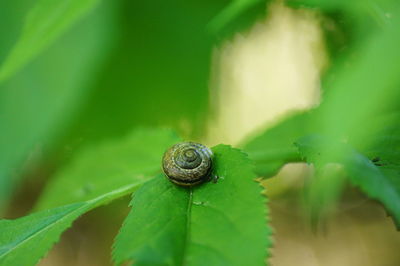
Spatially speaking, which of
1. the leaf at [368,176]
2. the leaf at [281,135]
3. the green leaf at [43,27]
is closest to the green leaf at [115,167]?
the leaf at [281,135]

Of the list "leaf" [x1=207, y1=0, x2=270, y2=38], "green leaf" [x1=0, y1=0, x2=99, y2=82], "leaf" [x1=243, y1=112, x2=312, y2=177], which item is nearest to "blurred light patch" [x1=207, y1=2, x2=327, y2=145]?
Result: "leaf" [x1=207, y1=0, x2=270, y2=38]

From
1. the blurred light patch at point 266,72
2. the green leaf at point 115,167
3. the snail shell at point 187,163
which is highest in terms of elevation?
the blurred light patch at point 266,72

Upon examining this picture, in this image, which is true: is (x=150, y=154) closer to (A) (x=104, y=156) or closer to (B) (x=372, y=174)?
(A) (x=104, y=156)

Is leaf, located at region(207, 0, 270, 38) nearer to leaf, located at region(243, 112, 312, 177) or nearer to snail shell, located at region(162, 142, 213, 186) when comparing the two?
leaf, located at region(243, 112, 312, 177)

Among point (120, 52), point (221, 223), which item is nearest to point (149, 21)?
point (120, 52)

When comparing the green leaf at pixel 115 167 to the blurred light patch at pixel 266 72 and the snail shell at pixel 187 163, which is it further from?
the blurred light patch at pixel 266 72

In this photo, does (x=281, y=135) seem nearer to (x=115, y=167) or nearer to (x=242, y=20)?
(x=115, y=167)

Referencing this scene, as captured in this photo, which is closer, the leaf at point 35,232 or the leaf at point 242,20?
the leaf at point 35,232
